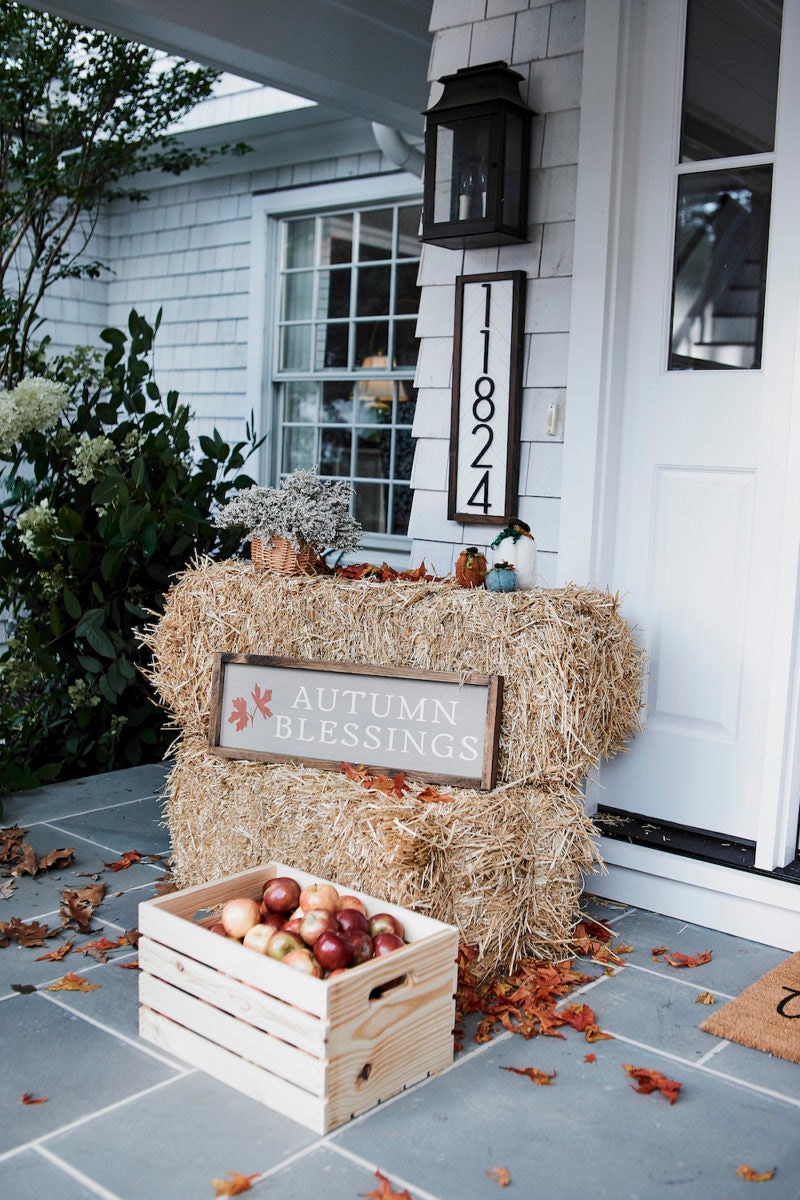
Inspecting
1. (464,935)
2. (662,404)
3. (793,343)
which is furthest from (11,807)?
(793,343)

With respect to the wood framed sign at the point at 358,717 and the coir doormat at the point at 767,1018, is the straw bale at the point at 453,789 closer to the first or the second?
the wood framed sign at the point at 358,717

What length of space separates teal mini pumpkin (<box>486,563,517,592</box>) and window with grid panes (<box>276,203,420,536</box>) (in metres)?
3.13

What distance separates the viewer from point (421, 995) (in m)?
2.09

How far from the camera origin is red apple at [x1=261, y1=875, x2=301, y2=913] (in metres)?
2.36

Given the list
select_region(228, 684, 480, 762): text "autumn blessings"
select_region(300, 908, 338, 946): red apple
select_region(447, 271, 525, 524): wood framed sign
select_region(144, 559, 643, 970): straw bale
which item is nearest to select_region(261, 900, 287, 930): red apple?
select_region(300, 908, 338, 946): red apple

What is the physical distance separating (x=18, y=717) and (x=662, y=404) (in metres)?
2.93

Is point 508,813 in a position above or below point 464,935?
above

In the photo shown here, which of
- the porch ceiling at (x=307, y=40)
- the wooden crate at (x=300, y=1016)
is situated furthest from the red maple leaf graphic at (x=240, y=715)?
the porch ceiling at (x=307, y=40)

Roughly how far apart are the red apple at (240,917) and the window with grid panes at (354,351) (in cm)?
377

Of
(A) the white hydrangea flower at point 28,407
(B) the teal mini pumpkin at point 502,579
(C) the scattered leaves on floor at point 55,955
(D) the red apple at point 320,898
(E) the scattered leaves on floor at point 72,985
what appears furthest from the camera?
(A) the white hydrangea flower at point 28,407

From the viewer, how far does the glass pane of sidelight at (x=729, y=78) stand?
2793mm

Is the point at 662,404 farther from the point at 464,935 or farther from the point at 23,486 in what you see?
the point at 23,486

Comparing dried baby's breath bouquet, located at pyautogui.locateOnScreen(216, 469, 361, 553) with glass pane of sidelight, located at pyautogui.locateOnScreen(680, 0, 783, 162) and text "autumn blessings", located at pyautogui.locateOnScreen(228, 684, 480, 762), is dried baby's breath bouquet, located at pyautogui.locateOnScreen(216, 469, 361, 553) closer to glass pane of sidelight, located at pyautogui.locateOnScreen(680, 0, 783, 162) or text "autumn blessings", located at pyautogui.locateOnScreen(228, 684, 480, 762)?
text "autumn blessings", located at pyautogui.locateOnScreen(228, 684, 480, 762)

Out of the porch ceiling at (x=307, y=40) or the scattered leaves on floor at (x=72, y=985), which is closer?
the scattered leaves on floor at (x=72, y=985)
